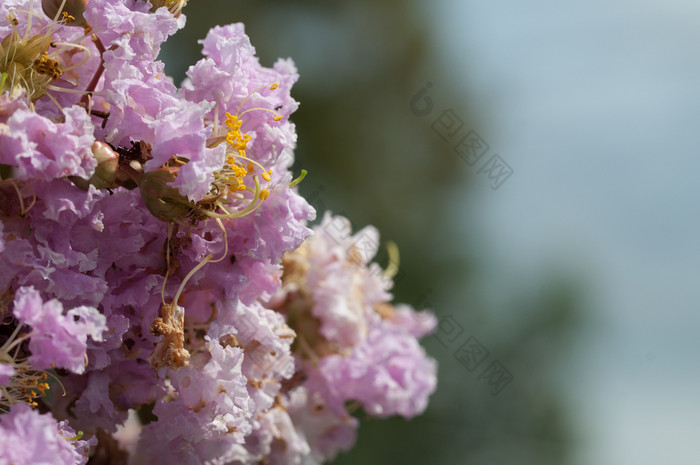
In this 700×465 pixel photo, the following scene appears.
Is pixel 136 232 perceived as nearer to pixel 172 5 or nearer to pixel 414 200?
pixel 172 5

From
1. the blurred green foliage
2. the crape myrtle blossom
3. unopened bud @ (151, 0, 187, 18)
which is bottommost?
the blurred green foliage

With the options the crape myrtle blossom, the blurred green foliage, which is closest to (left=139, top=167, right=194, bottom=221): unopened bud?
the crape myrtle blossom

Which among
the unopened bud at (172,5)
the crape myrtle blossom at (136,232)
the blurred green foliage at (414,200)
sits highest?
the unopened bud at (172,5)

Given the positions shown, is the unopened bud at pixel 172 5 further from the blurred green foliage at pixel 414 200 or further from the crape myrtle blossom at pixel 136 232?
the blurred green foliage at pixel 414 200

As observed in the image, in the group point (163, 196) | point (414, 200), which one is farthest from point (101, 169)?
point (414, 200)

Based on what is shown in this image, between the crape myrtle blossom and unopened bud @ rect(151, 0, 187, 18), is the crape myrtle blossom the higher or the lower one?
the lower one

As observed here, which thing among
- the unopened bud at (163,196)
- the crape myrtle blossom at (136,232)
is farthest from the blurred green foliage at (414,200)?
the unopened bud at (163,196)

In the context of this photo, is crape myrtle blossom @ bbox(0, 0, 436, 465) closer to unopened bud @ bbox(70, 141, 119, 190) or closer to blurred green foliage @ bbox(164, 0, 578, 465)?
unopened bud @ bbox(70, 141, 119, 190)
